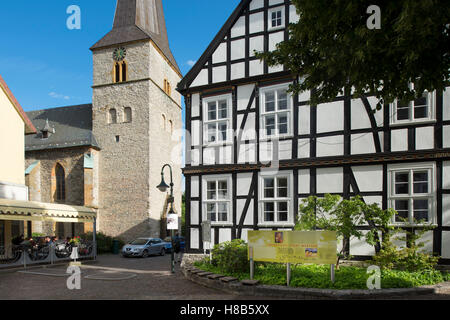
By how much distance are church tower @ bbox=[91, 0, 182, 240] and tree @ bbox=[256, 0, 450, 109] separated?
71.2 ft

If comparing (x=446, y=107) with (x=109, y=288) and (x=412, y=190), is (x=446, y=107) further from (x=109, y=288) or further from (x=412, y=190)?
(x=109, y=288)

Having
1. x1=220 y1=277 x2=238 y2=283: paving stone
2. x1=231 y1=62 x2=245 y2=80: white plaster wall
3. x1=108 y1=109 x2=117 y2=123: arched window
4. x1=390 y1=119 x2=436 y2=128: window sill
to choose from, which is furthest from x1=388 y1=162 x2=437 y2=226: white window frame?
x1=108 y1=109 x2=117 y2=123: arched window

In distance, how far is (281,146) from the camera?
1253 cm

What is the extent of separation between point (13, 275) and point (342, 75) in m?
12.9

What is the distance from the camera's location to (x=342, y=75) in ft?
22.7

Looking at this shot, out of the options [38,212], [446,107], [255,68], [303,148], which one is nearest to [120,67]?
[38,212]

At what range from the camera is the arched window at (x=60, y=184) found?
28.0 meters

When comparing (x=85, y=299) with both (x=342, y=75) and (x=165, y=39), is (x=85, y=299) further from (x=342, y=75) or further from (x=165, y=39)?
(x=165, y=39)

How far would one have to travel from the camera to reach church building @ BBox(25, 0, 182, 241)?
26.8 meters

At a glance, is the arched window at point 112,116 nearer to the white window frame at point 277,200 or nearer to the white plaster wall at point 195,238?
the white plaster wall at point 195,238

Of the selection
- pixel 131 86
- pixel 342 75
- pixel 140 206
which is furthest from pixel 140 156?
pixel 342 75

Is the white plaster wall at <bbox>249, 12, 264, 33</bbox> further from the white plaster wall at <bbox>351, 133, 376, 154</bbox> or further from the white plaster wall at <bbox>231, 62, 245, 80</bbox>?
the white plaster wall at <bbox>351, 133, 376, 154</bbox>

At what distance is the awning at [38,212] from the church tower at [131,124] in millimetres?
7999

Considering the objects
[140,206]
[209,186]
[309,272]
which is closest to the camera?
[309,272]
